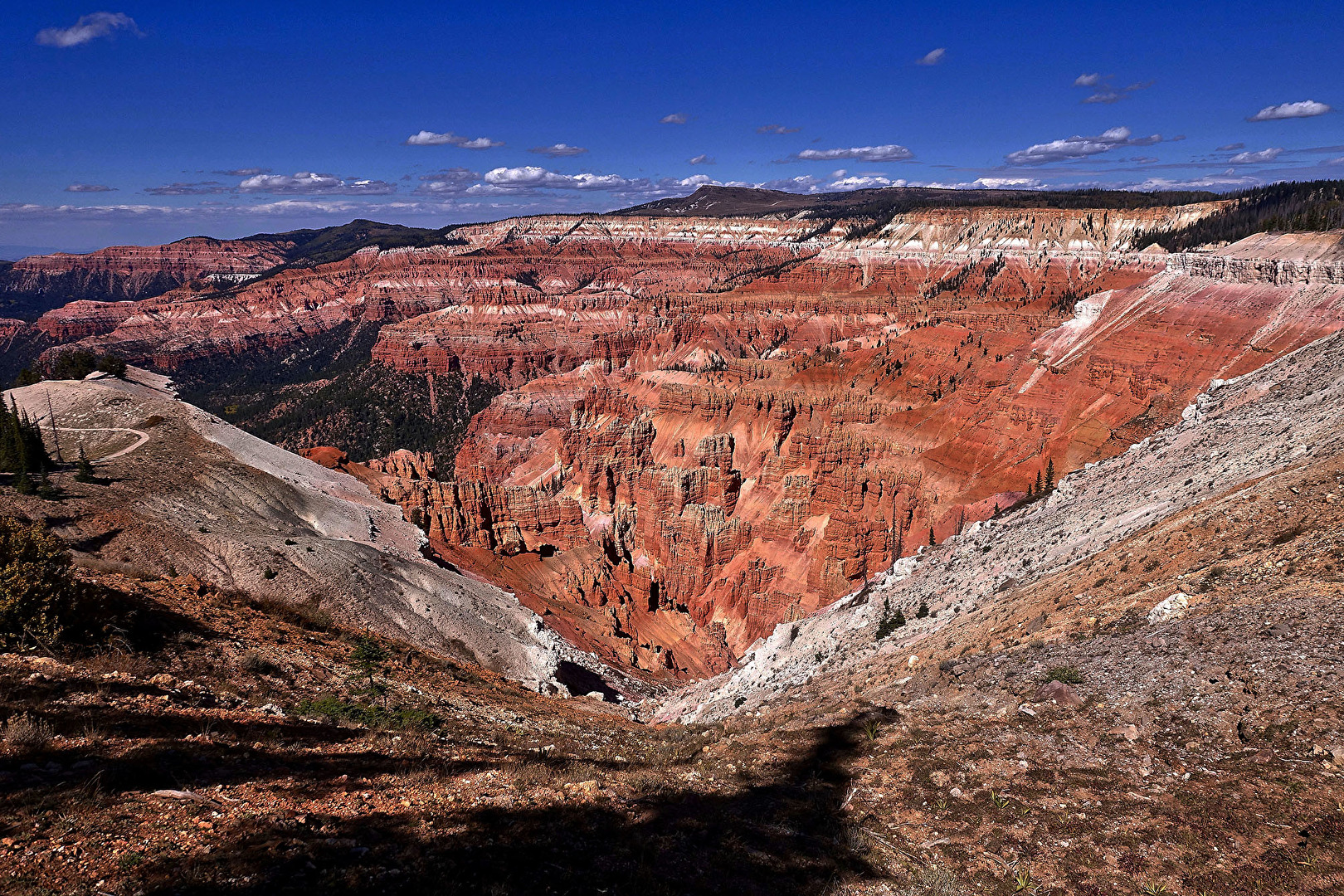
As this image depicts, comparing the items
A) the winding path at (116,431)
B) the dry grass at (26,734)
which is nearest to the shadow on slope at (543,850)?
the dry grass at (26,734)

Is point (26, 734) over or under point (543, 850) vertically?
over

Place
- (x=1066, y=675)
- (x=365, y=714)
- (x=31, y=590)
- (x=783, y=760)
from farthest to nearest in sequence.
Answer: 1. (x=365, y=714)
2. (x=1066, y=675)
3. (x=783, y=760)
4. (x=31, y=590)

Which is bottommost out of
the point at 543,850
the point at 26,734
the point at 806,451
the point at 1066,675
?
the point at 806,451

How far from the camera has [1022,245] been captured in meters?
159

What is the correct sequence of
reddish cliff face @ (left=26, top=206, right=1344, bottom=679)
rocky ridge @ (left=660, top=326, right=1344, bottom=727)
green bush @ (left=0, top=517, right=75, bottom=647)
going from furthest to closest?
reddish cliff face @ (left=26, top=206, right=1344, bottom=679)
rocky ridge @ (left=660, top=326, right=1344, bottom=727)
green bush @ (left=0, top=517, right=75, bottom=647)

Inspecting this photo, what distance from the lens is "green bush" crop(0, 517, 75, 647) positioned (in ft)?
40.7

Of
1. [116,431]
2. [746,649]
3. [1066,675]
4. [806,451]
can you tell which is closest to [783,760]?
[1066,675]

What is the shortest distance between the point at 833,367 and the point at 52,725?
83.8 m

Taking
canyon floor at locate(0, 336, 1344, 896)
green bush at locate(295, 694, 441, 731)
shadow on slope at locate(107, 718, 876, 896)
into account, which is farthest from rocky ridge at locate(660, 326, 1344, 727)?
green bush at locate(295, 694, 441, 731)

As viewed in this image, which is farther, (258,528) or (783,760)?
(258,528)

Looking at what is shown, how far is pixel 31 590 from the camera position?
507 inches

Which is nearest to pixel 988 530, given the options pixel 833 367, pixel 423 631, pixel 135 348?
pixel 423 631

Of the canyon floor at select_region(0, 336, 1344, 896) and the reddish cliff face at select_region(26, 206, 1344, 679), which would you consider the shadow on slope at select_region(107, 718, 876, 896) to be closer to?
the canyon floor at select_region(0, 336, 1344, 896)

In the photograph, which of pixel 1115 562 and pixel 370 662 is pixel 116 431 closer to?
pixel 370 662
